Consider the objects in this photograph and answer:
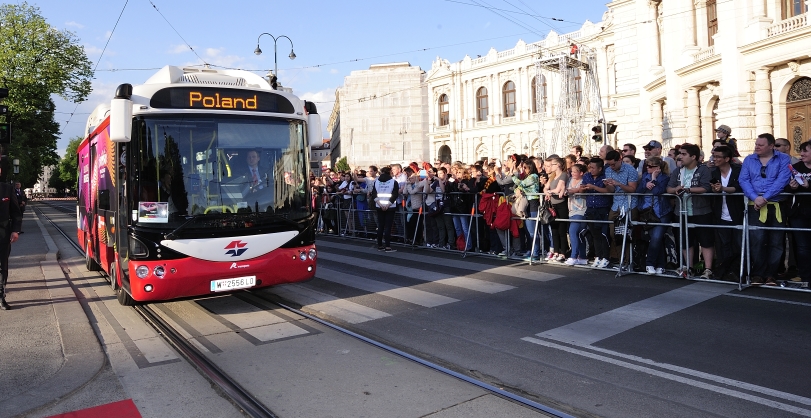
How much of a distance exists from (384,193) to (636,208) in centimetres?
596

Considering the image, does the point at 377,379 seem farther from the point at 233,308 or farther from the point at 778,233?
the point at 778,233

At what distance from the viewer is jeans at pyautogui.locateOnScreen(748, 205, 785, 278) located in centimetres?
824

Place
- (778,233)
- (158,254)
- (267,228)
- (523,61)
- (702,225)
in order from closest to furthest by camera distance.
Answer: (158,254) < (267,228) < (778,233) < (702,225) < (523,61)

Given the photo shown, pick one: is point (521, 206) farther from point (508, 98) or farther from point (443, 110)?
point (443, 110)

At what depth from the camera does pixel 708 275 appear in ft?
29.7

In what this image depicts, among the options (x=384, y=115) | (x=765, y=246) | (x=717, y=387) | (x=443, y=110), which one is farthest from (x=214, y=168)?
(x=384, y=115)

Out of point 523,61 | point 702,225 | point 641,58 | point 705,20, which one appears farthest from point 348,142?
point 702,225

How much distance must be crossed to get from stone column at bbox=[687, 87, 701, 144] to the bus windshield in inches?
960

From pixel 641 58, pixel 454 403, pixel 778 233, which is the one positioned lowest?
pixel 454 403

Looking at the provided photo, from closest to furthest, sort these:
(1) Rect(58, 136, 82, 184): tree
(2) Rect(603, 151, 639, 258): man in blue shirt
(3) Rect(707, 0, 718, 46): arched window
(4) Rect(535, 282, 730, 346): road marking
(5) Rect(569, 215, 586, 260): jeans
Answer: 1. (4) Rect(535, 282, 730, 346): road marking
2. (2) Rect(603, 151, 639, 258): man in blue shirt
3. (5) Rect(569, 215, 586, 260): jeans
4. (3) Rect(707, 0, 718, 46): arched window
5. (1) Rect(58, 136, 82, 184): tree

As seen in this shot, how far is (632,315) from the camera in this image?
282 inches

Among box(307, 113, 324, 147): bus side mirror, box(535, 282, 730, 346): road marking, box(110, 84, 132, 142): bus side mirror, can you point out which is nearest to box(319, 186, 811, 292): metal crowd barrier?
box(535, 282, 730, 346): road marking

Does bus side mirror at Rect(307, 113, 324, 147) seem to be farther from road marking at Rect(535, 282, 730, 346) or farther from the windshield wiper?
road marking at Rect(535, 282, 730, 346)

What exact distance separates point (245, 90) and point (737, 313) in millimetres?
6554
